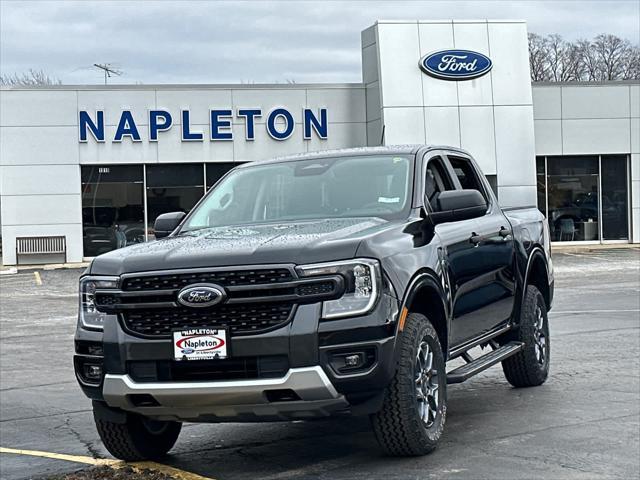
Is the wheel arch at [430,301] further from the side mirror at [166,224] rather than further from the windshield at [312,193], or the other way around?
the side mirror at [166,224]

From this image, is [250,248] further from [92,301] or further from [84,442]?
[84,442]

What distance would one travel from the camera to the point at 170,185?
3416 cm

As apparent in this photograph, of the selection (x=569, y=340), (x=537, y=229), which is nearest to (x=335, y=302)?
(x=537, y=229)

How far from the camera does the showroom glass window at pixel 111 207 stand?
111 ft

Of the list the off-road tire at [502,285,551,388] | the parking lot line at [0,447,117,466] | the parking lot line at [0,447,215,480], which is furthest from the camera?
the off-road tire at [502,285,551,388]

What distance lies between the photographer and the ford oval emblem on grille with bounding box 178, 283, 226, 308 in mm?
5750

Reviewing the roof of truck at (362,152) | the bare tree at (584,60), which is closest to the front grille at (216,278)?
the roof of truck at (362,152)

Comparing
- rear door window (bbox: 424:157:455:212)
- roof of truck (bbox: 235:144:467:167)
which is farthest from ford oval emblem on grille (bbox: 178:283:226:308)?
roof of truck (bbox: 235:144:467:167)

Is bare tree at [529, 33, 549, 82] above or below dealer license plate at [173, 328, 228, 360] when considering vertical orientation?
above

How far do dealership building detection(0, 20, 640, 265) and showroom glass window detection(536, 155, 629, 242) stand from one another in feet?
5.25

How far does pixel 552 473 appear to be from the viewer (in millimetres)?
6035

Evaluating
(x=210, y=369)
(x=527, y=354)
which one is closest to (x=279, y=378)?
(x=210, y=369)

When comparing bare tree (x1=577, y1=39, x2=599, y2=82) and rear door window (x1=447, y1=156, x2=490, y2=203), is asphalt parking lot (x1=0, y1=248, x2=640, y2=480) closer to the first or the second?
rear door window (x1=447, y1=156, x2=490, y2=203)

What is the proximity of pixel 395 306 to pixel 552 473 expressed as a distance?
1283 millimetres
